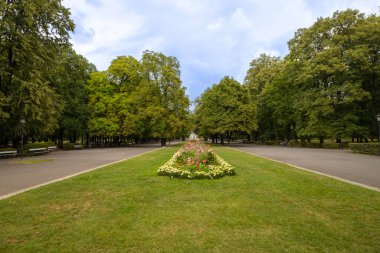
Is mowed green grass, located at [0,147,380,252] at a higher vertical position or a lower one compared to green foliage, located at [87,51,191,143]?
lower

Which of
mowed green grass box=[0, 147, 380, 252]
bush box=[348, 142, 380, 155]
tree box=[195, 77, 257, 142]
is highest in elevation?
tree box=[195, 77, 257, 142]

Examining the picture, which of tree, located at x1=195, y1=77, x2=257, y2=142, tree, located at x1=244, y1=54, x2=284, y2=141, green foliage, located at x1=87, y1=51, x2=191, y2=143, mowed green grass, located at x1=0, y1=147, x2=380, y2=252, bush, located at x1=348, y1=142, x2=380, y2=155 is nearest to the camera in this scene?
mowed green grass, located at x1=0, y1=147, x2=380, y2=252

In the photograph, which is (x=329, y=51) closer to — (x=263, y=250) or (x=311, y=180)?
(x=311, y=180)

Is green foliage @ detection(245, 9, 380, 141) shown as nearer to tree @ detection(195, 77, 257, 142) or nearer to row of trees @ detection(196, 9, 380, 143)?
row of trees @ detection(196, 9, 380, 143)

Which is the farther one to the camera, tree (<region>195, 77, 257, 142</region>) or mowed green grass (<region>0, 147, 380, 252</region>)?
tree (<region>195, 77, 257, 142</region>)

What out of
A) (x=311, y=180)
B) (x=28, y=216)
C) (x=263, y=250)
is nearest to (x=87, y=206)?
(x=28, y=216)

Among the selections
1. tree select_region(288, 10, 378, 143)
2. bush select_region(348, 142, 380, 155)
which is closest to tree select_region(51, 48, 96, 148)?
tree select_region(288, 10, 378, 143)

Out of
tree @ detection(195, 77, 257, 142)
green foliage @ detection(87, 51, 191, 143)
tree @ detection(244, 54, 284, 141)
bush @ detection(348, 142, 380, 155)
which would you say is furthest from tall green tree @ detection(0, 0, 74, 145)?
tree @ detection(244, 54, 284, 141)

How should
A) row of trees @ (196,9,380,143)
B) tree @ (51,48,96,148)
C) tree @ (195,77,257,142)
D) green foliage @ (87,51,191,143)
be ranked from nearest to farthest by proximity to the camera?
row of trees @ (196,9,380,143)
tree @ (51,48,96,148)
green foliage @ (87,51,191,143)
tree @ (195,77,257,142)

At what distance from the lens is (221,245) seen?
12.7 ft

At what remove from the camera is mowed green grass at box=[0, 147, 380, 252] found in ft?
12.8

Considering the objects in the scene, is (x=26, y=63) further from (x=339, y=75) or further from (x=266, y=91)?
(x=266, y=91)

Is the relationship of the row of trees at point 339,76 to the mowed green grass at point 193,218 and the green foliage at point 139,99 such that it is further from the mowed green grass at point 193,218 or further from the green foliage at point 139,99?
the mowed green grass at point 193,218

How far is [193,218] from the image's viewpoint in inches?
199
